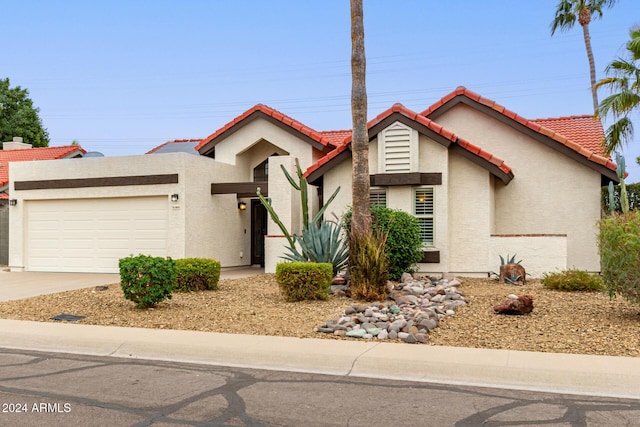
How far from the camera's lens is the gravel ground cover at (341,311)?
28.5 feet

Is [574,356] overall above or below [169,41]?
below

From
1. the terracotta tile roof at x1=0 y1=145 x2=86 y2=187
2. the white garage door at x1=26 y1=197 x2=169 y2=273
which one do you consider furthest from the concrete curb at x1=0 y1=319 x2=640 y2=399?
the terracotta tile roof at x1=0 y1=145 x2=86 y2=187

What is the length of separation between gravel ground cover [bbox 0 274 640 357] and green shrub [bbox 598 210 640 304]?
55 centimetres

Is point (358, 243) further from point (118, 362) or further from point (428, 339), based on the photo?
point (118, 362)

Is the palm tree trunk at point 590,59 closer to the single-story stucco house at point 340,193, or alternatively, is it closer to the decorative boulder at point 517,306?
the single-story stucco house at point 340,193

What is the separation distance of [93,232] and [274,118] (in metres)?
6.67

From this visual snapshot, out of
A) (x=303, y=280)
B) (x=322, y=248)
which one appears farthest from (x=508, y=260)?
(x=303, y=280)

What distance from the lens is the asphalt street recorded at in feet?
Result: 18.3

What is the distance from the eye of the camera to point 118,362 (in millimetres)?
8117

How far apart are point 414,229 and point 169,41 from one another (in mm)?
20112

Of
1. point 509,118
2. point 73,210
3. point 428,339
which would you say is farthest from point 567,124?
point 73,210

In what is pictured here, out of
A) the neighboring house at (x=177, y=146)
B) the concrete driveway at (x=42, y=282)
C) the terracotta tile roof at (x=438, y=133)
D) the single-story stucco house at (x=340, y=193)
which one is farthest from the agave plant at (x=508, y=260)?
the neighboring house at (x=177, y=146)

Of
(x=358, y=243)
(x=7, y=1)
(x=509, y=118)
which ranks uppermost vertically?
(x=7, y=1)

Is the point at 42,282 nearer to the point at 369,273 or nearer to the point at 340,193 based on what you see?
the point at 340,193
